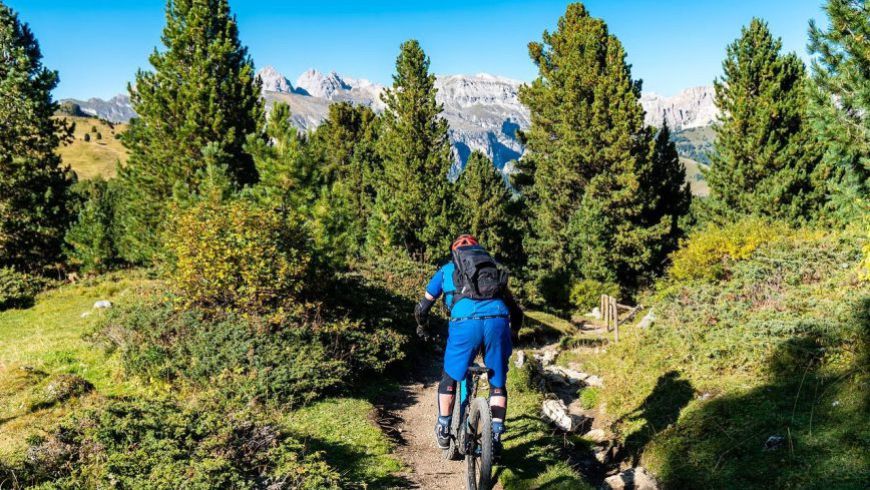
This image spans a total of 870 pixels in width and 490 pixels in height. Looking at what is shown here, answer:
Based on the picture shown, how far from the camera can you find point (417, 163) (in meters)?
34.0

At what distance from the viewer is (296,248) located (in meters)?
12.5

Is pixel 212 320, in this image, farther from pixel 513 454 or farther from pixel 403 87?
pixel 403 87

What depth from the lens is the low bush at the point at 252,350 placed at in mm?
9430

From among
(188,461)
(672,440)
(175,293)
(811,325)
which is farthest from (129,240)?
(811,325)

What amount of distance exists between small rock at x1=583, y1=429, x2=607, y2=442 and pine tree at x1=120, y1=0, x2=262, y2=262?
720 inches

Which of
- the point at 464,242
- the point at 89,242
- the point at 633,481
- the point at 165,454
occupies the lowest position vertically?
the point at 633,481

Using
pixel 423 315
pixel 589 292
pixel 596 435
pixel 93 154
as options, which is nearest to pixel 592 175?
pixel 589 292

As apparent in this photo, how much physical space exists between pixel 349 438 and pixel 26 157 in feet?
82.1

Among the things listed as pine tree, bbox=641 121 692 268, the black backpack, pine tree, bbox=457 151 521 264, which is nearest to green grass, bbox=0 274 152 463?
the black backpack

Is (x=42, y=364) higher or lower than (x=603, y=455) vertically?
higher

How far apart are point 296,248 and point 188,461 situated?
7551 millimetres

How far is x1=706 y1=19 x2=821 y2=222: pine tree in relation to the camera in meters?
24.8

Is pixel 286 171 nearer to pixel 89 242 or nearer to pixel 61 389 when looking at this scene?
pixel 61 389

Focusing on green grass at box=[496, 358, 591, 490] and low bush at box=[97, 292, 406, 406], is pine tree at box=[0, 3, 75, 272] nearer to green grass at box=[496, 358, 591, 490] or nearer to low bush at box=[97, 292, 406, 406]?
low bush at box=[97, 292, 406, 406]
